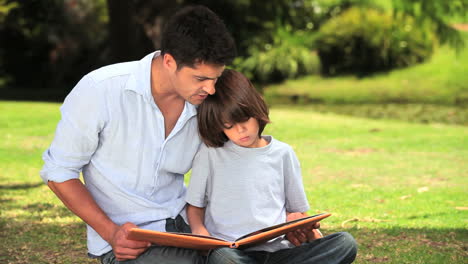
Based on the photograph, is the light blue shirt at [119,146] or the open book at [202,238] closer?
the open book at [202,238]

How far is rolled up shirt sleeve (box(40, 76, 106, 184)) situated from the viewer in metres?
2.82

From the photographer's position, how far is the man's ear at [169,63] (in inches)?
112

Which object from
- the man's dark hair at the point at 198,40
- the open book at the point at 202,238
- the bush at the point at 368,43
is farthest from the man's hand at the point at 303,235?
the bush at the point at 368,43

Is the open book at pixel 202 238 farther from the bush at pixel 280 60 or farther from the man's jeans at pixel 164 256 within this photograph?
the bush at pixel 280 60

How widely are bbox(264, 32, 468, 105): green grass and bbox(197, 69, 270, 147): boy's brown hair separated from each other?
34.1 ft

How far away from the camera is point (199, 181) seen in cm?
314

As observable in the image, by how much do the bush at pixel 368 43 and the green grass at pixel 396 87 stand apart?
11.6 inches

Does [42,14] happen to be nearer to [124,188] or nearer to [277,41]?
[277,41]

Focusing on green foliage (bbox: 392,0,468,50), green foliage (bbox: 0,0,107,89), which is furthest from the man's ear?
green foliage (bbox: 0,0,107,89)

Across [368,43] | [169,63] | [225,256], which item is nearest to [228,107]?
[169,63]

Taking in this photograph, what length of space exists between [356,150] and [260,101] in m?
5.26

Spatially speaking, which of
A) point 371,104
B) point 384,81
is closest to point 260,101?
point 371,104

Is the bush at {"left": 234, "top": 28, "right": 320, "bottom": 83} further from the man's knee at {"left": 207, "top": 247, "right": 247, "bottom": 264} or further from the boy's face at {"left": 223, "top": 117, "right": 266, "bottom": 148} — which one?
the man's knee at {"left": 207, "top": 247, "right": 247, "bottom": 264}

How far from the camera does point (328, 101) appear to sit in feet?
44.9
